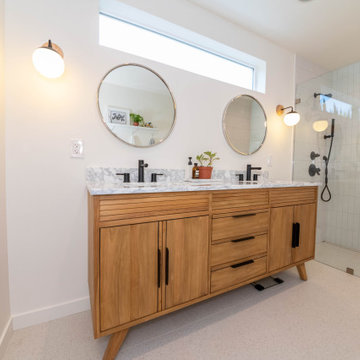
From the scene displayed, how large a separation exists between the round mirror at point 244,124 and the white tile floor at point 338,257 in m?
1.56

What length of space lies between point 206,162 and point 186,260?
98 cm

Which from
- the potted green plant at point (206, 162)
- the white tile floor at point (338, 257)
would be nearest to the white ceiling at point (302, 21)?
the potted green plant at point (206, 162)

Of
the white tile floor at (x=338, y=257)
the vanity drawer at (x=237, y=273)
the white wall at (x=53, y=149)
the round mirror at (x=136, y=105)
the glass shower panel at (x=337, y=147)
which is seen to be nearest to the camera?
the white wall at (x=53, y=149)

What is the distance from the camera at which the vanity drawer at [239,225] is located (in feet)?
4.40

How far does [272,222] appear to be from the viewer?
5.29 ft

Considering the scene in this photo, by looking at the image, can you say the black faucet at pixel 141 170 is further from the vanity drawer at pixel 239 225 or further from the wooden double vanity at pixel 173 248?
the vanity drawer at pixel 239 225

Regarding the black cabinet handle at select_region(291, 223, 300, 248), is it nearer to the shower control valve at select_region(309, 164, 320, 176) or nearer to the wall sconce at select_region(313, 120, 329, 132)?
the shower control valve at select_region(309, 164, 320, 176)

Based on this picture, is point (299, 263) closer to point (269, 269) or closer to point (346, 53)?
point (269, 269)

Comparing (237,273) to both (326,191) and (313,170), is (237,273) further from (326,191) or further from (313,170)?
(326,191)

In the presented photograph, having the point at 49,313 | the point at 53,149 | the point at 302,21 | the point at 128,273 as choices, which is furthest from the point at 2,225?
the point at 302,21

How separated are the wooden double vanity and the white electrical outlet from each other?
1.43 feet

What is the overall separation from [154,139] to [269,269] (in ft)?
4.63

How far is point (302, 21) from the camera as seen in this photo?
193 centimetres

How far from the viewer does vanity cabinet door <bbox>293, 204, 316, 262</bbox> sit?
70.1 inches
